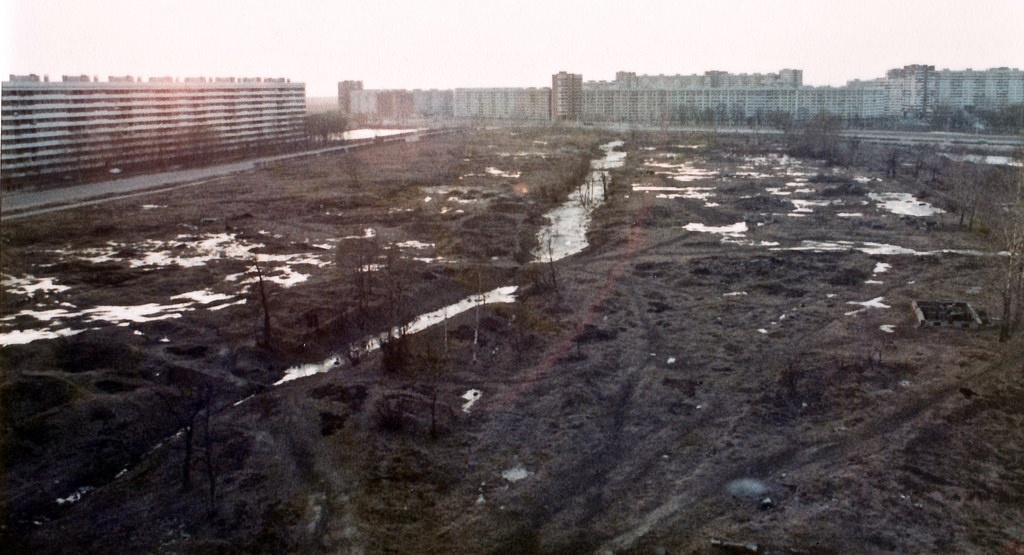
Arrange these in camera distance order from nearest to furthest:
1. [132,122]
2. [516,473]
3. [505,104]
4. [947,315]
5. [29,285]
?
[516,473], [947,315], [29,285], [132,122], [505,104]

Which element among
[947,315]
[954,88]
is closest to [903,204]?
[947,315]

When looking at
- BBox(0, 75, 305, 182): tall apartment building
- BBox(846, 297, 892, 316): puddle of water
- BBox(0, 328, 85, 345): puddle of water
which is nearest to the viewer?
BBox(0, 328, 85, 345): puddle of water

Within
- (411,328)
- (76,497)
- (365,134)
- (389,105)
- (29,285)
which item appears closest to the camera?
(76,497)

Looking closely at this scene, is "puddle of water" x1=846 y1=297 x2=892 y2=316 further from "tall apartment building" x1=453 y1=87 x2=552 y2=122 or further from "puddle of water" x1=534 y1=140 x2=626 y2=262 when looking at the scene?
"tall apartment building" x1=453 y1=87 x2=552 y2=122

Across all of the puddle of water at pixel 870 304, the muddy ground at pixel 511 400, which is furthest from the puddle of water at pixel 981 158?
the puddle of water at pixel 870 304

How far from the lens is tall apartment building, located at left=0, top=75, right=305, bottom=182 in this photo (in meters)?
33.2

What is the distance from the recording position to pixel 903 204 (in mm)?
26797

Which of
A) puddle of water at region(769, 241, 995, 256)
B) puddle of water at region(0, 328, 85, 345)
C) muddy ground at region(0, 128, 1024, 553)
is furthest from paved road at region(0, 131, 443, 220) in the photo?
puddle of water at region(769, 241, 995, 256)

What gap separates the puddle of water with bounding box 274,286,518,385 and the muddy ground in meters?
0.24

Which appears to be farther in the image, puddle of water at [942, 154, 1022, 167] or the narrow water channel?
puddle of water at [942, 154, 1022, 167]

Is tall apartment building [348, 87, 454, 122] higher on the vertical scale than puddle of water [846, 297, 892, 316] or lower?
higher

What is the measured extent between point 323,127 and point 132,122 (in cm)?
1735

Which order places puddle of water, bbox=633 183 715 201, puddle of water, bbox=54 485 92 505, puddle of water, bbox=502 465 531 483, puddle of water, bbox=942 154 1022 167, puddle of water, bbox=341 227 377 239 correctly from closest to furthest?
puddle of water, bbox=54 485 92 505, puddle of water, bbox=502 465 531 483, puddle of water, bbox=341 227 377 239, puddle of water, bbox=633 183 715 201, puddle of water, bbox=942 154 1022 167

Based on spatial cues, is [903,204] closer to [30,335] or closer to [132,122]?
[30,335]
